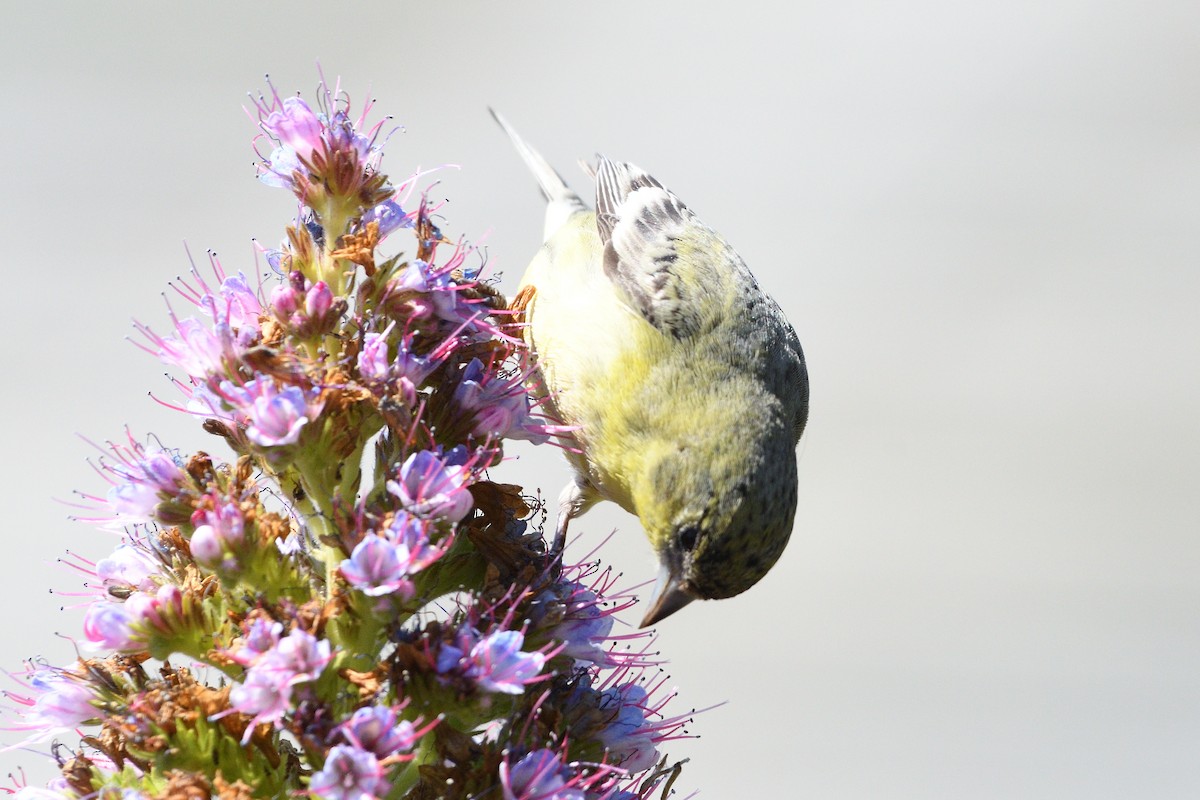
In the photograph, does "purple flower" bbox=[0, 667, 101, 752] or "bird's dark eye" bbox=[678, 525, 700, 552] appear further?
"bird's dark eye" bbox=[678, 525, 700, 552]

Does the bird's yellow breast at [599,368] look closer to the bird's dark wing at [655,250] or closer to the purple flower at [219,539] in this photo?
the bird's dark wing at [655,250]

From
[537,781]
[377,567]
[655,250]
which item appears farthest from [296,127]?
[655,250]

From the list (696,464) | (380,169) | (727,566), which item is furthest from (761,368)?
(380,169)

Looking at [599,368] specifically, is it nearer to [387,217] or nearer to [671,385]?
[671,385]

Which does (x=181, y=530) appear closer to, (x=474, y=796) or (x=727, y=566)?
(x=474, y=796)

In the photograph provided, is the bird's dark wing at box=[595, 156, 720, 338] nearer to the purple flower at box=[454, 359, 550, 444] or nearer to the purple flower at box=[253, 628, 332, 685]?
the purple flower at box=[454, 359, 550, 444]

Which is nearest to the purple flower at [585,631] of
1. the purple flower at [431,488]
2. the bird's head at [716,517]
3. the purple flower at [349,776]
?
the purple flower at [431,488]

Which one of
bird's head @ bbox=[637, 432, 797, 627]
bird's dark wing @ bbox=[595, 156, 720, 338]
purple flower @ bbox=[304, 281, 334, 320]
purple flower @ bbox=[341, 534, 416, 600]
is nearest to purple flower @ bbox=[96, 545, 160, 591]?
purple flower @ bbox=[341, 534, 416, 600]
